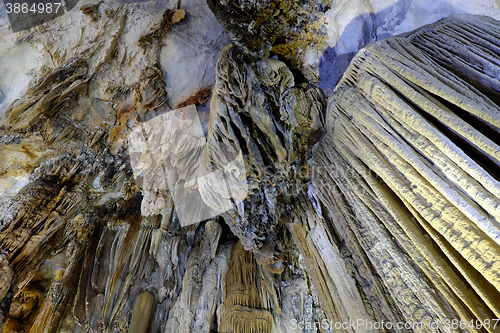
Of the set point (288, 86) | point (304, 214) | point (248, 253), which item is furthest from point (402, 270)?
point (248, 253)

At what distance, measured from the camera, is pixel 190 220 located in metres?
3.62

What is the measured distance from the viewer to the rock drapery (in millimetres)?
1242

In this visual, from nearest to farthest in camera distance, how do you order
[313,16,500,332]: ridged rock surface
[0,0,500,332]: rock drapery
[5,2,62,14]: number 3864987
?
[313,16,500,332]: ridged rock surface < [0,0,500,332]: rock drapery < [5,2,62,14]: number 3864987

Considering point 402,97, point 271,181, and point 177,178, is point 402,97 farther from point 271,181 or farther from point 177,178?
point 177,178

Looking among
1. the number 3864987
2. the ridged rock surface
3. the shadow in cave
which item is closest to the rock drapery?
the ridged rock surface

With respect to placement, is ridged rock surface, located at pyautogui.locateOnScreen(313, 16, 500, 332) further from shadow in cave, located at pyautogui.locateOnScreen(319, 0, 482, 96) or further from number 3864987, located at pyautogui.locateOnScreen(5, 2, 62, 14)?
number 3864987, located at pyautogui.locateOnScreen(5, 2, 62, 14)

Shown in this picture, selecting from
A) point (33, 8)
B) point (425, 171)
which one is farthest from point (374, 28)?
point (33, 8)

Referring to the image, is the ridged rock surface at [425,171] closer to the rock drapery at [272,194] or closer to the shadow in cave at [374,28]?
the rock drapery at [272,194]

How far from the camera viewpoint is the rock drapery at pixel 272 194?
4.08 ft

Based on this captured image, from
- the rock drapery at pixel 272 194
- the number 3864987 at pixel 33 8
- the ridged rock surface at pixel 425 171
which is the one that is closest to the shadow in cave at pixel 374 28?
the rock drapery at pixel 272 194

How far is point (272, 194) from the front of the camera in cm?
273

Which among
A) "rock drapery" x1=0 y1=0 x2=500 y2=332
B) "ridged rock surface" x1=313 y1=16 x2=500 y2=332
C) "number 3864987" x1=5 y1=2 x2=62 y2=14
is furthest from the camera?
"number 3864987" x1=5 y1=2 x2=62 y2=14

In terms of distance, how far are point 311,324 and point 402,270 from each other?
1.90 metres

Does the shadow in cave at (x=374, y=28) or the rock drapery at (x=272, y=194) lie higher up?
the shadow in cave at (x=374, y=28)
